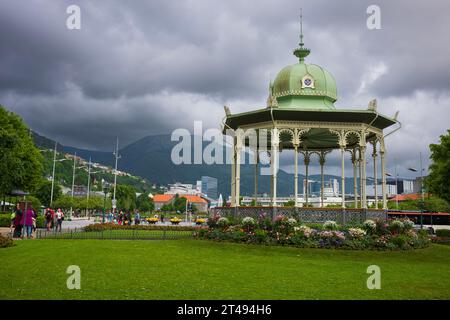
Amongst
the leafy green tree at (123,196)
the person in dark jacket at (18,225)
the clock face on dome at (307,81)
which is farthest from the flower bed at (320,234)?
the leafy green tree at (123,196)

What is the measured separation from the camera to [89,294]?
989cm

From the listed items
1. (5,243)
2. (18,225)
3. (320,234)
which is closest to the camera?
(5,243)

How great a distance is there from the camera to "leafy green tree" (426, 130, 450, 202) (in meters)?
37.8

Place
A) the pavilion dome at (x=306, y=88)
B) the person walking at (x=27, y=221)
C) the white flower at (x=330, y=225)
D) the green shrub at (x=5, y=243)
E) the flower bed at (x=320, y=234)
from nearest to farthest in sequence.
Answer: the green shrub at (x=5, y=243) < the flower bed at (x=320, y=234) < the white flower at (x=330, y=225) < the person walking at (x=27, y=221) < the pavilion dome at (x=306, y=88)

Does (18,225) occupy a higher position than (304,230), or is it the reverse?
(304,230)

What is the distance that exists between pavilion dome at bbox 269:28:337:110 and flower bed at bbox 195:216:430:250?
8297mm

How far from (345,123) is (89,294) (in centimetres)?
1950

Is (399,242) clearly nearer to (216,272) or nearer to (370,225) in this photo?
(370,225)

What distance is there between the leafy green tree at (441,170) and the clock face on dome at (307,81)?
1947 centimetres

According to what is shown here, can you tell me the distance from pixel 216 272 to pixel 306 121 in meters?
14.0

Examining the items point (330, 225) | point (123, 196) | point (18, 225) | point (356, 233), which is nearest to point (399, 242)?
point (356, 233)

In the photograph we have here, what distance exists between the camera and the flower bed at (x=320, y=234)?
793 inches

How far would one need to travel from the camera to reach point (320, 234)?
67.6 feet

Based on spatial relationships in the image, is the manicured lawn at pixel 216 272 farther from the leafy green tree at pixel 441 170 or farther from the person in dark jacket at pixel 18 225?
the leafy green tree at pixel 441 170
